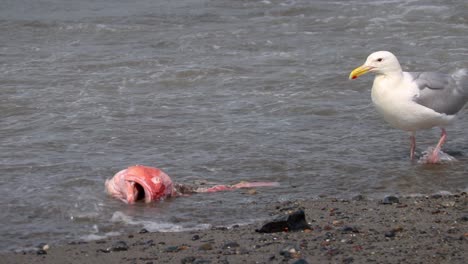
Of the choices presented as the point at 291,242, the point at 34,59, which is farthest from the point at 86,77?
the point at 291,242

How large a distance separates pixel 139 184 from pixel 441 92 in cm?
325

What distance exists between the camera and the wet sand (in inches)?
247

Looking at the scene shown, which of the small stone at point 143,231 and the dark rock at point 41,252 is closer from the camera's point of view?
the dark rock at point 41,252

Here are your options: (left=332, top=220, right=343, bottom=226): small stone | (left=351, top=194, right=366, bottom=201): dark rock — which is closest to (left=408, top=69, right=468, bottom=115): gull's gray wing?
(left=351, top=194, right=366, bottom=201): dark rock

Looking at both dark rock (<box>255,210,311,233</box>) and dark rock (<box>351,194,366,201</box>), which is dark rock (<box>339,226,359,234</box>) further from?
dark rock (<box>351,194,366,201</box>)

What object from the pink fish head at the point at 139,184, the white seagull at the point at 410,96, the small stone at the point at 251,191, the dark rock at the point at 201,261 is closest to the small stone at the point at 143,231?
the pink fish head at the point at 139,184

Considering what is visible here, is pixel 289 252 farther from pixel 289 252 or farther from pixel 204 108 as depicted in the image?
pixel 204 108

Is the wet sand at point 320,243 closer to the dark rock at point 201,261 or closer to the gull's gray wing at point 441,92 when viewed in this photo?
the dark rock at point 201,261

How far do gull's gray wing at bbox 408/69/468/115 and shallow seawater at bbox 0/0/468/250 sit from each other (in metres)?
0.51

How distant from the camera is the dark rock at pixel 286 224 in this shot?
7.02 meters

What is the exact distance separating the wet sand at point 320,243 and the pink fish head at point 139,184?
3.21 feet

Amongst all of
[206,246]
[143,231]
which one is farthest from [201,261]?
[143,231]

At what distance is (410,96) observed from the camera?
938 cm

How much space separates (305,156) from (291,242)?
9.70 ft
